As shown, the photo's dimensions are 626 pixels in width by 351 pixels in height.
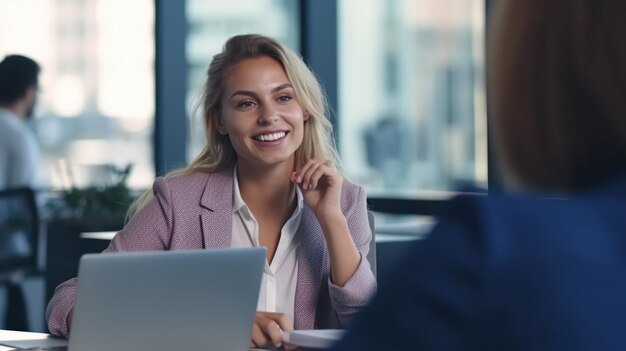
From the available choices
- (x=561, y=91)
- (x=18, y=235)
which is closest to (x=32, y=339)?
(x=561, y=91)

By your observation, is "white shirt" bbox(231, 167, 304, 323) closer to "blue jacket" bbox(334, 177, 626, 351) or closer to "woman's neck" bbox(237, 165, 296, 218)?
"woman's neck" bbox(237, 165, 296, 218)

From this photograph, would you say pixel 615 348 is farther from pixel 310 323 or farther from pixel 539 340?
pixel 310 323

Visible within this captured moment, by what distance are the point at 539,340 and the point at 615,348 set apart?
46 mm

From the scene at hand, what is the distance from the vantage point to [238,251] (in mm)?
1605

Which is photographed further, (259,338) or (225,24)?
(225,24)

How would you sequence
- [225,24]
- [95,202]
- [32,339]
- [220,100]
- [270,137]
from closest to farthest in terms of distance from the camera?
[32,339], [270,137], [220,100], [95,202], [225,24]

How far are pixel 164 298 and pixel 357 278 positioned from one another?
2.62 ft

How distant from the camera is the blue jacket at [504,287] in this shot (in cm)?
58

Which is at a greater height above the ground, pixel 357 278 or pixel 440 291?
pixel 440 291

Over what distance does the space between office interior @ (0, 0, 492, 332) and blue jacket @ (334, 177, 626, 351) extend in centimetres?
316

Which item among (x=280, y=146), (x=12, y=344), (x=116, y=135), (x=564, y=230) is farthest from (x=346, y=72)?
(x=564, y=230)

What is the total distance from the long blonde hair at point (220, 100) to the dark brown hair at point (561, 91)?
189 centimetres

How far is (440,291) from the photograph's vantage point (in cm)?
59

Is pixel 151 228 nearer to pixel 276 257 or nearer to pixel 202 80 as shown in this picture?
pixel 276 257
